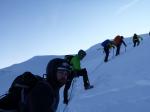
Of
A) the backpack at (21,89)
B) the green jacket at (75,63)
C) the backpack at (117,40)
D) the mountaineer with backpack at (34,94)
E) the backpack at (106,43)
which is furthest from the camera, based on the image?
the backpack at (117,40)

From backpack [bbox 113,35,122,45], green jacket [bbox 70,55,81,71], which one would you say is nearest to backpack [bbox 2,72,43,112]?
green jacket [bbox 70,55,81,71]

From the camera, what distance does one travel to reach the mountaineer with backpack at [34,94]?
2.84 m

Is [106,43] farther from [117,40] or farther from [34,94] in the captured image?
[34,94]

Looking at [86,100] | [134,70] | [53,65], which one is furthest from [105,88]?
[53,65]

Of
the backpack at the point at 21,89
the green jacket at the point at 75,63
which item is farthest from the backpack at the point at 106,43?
the backpack at the point at 21,89

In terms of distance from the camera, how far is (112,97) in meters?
9.13

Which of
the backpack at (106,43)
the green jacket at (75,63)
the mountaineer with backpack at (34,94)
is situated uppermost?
the mountaineer with backpack at (34,94)

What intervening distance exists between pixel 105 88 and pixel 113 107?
8.06 ft

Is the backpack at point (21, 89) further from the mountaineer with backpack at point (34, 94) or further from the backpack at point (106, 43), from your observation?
the backpack at point (106, 43)

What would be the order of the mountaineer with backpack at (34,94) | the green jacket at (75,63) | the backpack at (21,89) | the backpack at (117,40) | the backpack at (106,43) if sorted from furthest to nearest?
1. the backpack at (117,40)
2. the backpack at (106,43)
3. the green jacket at (75,63)
4. the backpack at (21,89)
5. the mountaineer with backpack at (34,94)

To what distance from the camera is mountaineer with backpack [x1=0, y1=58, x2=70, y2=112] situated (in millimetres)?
2838

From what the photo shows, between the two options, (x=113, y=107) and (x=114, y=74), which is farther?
(x=114, y=74)

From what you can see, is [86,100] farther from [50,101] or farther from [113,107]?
[50,101]

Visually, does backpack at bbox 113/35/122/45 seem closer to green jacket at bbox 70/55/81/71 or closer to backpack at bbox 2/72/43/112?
green jacket at bbox 70/55/81/71
